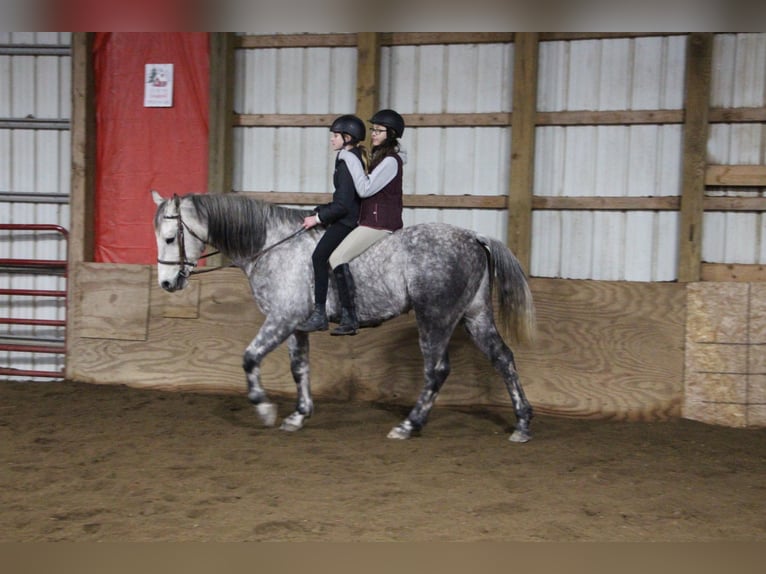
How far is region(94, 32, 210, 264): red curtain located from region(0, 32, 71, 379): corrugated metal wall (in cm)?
36

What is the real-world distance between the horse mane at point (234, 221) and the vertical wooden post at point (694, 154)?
121 inches

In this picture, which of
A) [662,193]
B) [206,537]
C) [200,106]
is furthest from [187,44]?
[206,537]

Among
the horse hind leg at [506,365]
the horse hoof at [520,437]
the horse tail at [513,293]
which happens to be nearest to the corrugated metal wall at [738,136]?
the horse tail at [513,293]

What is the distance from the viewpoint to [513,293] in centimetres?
514

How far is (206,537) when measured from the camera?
3.19m

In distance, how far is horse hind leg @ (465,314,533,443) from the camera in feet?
16.8

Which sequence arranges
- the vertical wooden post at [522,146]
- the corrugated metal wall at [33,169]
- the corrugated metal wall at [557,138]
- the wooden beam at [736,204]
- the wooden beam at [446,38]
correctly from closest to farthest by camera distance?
the wooden beam at [736,204] → the corrugated metal wall at [557,138] → the vertical wooden post at [522,146] → the wooden beam at [446,38] → the corrugated metal wall at [33,169]

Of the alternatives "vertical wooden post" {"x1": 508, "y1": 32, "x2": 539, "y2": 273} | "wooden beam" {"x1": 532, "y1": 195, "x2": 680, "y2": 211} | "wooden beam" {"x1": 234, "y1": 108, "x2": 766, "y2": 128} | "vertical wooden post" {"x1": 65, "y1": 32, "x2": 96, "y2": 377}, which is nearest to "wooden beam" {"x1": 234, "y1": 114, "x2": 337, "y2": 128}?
"wooden beam" {"x1": 234, "y1": 108, "x2": 766, "y2": 128}

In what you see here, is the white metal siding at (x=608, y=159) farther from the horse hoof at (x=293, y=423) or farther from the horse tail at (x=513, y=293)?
the horse hoof at (x=293, y=423)

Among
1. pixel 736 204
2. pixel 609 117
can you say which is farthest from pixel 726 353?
pixel 609 117

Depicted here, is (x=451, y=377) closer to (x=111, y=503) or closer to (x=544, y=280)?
(x=544, y=280)

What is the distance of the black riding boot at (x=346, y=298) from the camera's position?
5.03 m

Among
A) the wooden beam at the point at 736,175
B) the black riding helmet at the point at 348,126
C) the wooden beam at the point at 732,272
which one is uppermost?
the black riding helmet at the point at 348,126

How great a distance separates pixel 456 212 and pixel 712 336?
2215 mm
